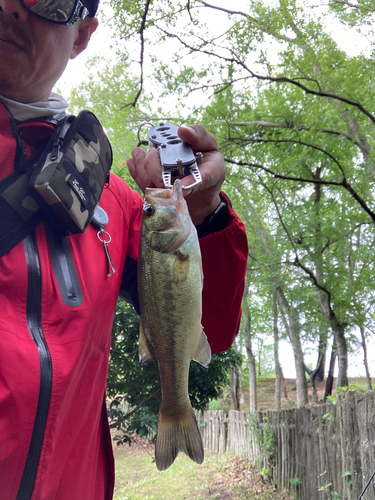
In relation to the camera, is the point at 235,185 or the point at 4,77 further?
the point at 235,185

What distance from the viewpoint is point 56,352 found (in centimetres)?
105

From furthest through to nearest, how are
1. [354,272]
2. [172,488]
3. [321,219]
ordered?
[172,488] → [354,272] → [321,219]

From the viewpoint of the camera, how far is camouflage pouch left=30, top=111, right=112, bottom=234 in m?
1.15

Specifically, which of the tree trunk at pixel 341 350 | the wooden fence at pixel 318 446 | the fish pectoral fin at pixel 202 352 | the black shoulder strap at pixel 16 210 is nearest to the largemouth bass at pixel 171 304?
the fish pectoral fin at pixel 202 352

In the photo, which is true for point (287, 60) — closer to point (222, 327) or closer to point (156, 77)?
point (156, 77)

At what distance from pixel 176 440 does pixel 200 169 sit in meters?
0.98

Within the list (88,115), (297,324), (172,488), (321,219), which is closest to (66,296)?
(88,115)

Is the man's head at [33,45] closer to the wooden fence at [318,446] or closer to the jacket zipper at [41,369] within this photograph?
the jacket zipper at [41,369]

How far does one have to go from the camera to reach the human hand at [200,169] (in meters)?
1.41

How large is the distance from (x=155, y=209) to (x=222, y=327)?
1.94 feet

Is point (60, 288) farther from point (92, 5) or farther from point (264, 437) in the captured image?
point (264, 437)

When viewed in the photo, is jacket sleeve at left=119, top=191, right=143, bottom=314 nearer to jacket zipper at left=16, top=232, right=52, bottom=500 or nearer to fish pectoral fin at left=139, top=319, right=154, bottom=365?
fish pectoral fin at left=139, top=319, right=154, bottom=365

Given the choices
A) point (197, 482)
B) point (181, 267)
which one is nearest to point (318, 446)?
point (197, 482)

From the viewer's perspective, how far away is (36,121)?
4.36ft
